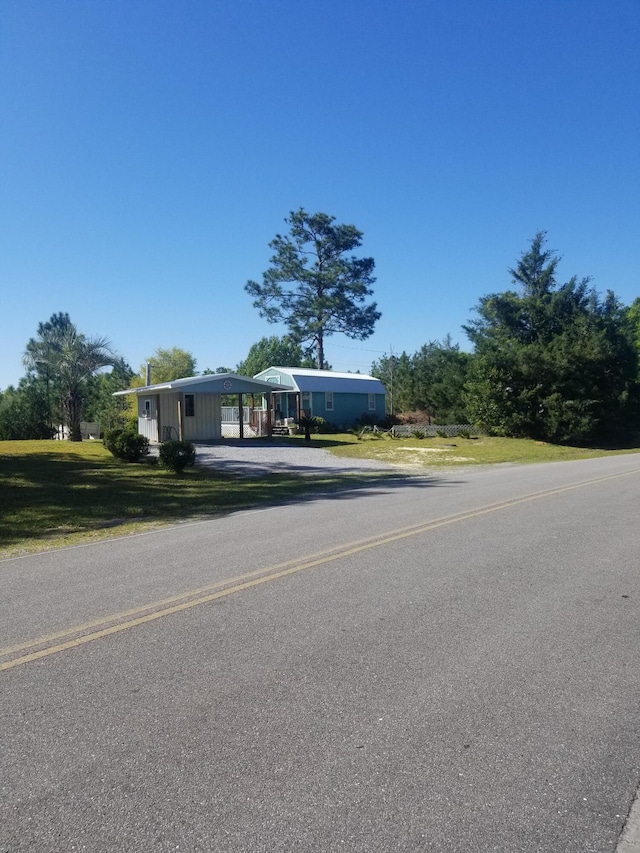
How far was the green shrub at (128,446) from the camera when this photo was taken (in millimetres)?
22266

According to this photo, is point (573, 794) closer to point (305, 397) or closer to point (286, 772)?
point (286, 772)

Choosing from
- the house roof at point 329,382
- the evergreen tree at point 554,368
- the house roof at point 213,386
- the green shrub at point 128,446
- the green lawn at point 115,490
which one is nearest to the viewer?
the green lawn at point 115,490

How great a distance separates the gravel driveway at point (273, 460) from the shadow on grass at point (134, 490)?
0.24 m

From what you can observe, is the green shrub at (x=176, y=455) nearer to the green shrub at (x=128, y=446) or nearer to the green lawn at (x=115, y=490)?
the green lawn at (x=115, y=490)

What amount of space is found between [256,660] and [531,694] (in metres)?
1.76

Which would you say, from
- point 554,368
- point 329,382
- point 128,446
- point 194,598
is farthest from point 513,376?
point 194,598

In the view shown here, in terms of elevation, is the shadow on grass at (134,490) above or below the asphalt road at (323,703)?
above

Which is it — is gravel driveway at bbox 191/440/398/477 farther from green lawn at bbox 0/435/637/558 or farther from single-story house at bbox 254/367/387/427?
single-story house at bbox 254/367/387/427

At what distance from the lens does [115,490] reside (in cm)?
1558

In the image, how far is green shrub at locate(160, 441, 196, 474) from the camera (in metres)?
19.1

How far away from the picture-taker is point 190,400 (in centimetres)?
3209

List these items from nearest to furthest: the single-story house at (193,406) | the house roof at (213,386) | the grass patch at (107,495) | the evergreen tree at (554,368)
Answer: the grass patch at (107,495) < the house roof at (213,386) < the single-story house at (193,406) < the evergreen tree at (554,368)

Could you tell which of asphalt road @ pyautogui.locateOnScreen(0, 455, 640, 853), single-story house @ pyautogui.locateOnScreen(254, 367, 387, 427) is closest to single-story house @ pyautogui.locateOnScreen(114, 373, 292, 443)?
single-story house @ pyautogui.locateOnScreen(254, 367, 387, 427)

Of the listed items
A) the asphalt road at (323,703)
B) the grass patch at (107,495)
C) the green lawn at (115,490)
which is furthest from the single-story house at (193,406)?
the asphalt road at (323,703)
